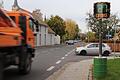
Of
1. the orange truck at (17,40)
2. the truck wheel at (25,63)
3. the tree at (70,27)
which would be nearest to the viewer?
the orange truck at (17,40)

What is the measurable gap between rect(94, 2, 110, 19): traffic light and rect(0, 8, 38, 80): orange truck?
3174mm

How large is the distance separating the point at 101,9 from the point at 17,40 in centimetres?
344

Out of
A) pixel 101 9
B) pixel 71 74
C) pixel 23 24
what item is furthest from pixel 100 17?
pixel 23 24

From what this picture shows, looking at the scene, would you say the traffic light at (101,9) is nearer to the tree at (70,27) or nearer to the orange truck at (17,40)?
the orange truck at (17,40)

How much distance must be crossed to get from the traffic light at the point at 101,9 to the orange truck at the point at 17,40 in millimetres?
3174

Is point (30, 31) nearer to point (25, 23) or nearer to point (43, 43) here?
point (25, 23)

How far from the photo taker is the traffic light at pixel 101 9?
47.0 feet

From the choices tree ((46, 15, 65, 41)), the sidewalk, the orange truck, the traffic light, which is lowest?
the sidewalk

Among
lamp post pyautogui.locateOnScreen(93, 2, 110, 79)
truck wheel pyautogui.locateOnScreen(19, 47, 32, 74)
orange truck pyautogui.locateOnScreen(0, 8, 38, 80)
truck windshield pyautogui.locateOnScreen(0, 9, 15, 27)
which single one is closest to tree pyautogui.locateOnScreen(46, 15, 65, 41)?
orange truck pyautogui.locateOnScreen(0, 8, 38, 80)

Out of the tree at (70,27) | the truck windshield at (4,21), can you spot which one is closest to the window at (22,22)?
the truck windshield at (4,21)

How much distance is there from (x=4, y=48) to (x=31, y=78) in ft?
9.12

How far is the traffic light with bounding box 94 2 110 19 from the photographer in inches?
564

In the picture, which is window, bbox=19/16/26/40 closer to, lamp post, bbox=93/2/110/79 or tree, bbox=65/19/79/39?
lamp post, bbox=93/2/110/79

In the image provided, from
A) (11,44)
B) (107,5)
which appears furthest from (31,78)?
(107,5)
